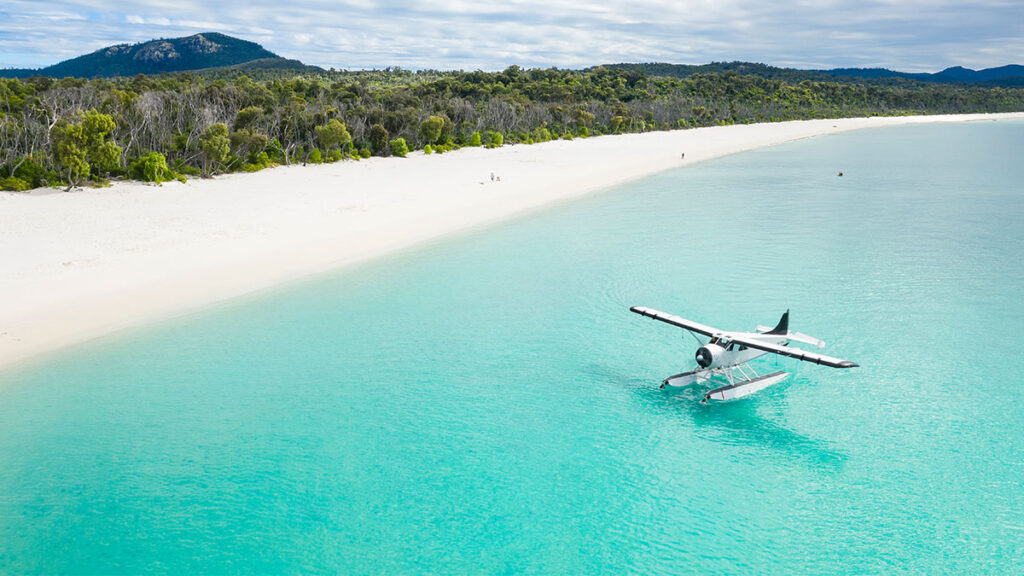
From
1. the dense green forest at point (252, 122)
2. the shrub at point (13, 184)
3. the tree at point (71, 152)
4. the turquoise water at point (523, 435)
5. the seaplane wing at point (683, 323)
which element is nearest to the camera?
the turquoise water at point (523, 435)

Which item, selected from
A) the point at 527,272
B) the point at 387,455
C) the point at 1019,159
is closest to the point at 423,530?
the point at 387,455

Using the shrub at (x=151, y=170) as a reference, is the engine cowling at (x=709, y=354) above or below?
below

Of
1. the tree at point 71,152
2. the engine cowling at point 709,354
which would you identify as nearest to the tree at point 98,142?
the tree at point 71,152

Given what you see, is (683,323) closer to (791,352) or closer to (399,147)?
(791,352)

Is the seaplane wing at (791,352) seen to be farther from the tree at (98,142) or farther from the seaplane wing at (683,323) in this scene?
the tree at (98,142)

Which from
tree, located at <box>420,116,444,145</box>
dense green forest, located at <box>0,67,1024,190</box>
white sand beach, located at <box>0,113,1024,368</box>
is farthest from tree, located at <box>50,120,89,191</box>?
tree, located at <box>420,116,444,145</box>

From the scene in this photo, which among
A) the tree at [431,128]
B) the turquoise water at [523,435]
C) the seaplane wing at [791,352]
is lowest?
the turquoise water at [523,435]

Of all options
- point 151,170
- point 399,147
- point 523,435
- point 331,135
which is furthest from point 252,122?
point 523,435
